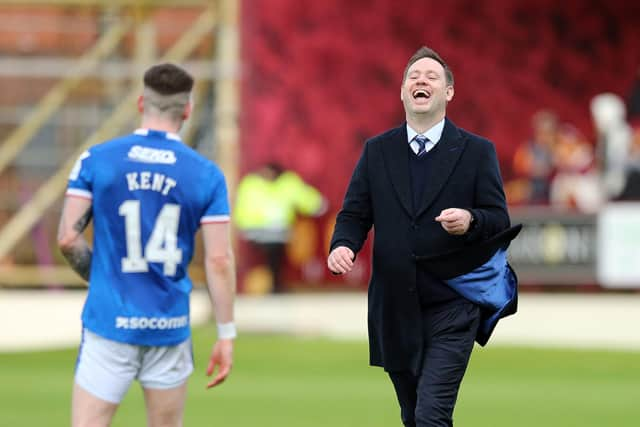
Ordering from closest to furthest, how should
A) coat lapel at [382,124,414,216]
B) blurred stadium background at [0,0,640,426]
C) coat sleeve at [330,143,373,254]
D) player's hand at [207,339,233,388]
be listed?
player's hand at [207,339,233,388] → coat lapel at [382,124,414,216] → coat sleeve at [330,143,373,254] → blurred stadium background at [0,0,640,426]

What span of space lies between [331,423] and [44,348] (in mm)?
7244

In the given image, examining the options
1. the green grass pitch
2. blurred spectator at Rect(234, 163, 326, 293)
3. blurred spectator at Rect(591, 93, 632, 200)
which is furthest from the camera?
blurred spectator at Rect(591, 93, 632, 200)

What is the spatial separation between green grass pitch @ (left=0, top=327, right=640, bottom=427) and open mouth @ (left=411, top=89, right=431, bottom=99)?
5120 millimetres

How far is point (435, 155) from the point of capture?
7.25 m

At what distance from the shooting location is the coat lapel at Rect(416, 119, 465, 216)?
7188 mm

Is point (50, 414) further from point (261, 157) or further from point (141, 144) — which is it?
point (261, 157)

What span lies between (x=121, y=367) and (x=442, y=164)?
1.66 m

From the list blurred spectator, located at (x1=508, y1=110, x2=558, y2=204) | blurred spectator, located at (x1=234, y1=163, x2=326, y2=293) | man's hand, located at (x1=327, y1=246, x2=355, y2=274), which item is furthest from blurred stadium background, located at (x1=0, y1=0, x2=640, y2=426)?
man's hand, located at (x1=327, y1=246, x2=355, y2=274)

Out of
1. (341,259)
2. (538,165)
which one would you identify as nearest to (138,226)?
(341,259)

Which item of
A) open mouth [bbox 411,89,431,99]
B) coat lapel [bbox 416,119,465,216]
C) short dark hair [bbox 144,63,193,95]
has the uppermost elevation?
short dark hair [bbox 144,63,193,95]

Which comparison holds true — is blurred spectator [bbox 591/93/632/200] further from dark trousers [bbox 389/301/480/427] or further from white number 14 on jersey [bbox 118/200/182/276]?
white number 14 on jersey [bbox 118/200/182/276]

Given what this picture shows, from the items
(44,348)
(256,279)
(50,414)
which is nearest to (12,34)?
(256,279)

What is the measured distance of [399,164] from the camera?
23.9 ft

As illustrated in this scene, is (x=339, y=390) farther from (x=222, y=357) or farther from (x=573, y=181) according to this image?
(x=573, y=181)
